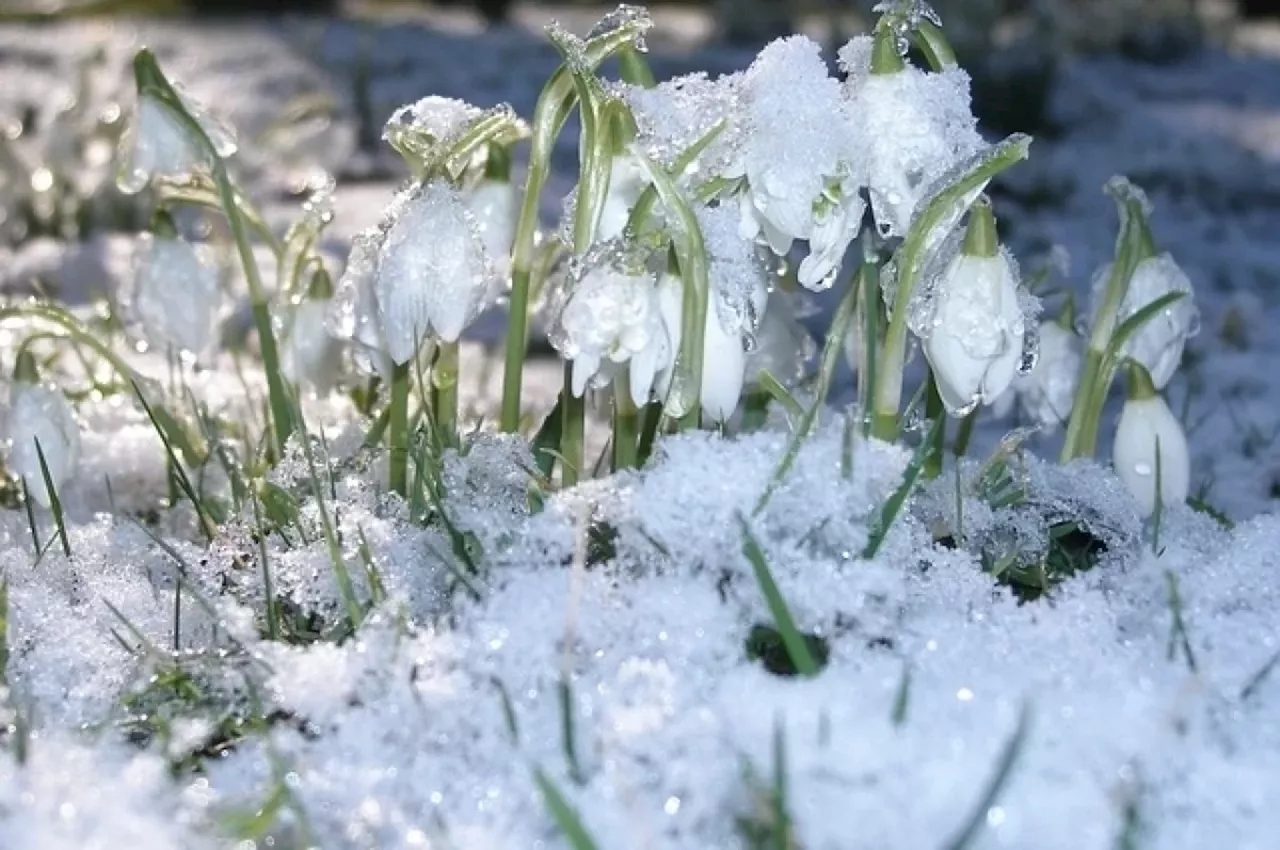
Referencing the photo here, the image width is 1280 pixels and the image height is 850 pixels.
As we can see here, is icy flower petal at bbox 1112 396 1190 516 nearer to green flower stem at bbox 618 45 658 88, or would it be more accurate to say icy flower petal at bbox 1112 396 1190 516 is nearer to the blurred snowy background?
the blurred snowy background

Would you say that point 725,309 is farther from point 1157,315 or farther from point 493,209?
point 1157,315

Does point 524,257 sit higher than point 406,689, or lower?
higher

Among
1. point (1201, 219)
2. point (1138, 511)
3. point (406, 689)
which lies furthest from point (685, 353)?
point (1201, 219)

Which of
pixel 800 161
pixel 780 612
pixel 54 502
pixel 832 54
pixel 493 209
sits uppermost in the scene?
pixel 800 161

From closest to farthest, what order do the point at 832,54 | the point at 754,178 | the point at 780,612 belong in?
the point at 780,612 → the point at 754,178 → the point at 832,54

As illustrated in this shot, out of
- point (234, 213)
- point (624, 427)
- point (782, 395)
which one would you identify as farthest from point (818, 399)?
point (234, 213)

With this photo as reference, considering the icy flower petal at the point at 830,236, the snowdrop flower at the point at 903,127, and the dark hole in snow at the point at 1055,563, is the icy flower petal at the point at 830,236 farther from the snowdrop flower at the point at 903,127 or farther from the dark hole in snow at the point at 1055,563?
the dark hole in snow at the point at 1055,563

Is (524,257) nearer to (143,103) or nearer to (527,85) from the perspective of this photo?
(143,103)
